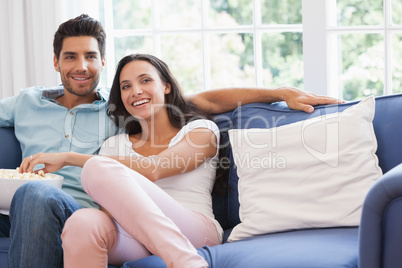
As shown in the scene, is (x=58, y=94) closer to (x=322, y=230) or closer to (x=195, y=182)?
(x=195, y=182)

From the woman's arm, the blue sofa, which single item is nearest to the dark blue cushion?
the blue sofa

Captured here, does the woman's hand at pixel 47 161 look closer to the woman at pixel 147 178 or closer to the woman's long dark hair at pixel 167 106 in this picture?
the woman at pixel 147 178

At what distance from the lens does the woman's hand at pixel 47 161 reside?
7.19 ft

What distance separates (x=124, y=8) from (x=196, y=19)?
66 centimetres

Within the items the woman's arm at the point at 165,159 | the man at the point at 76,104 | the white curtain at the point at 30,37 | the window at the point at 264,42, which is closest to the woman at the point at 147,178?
the woman's arm at the point at 165,159

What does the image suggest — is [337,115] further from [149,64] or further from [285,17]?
[285,17]

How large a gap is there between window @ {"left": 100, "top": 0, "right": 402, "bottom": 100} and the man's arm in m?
0.59

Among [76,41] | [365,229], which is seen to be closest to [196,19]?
[76,41]

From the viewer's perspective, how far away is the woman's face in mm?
2362

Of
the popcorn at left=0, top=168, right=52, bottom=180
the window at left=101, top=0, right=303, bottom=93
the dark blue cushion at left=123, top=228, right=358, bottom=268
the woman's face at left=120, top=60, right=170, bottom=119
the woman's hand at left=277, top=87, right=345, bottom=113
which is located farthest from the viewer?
the window at left=101, top=0, right=303, bottom=93

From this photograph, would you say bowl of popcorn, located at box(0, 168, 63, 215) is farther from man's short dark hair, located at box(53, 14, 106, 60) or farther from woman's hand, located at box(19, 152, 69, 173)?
man's short dark hair, located at box(53, 14, 106, 60)

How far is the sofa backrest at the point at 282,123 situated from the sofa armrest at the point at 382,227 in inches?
19.4

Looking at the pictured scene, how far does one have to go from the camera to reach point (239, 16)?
6070mm

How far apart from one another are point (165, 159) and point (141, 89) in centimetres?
34
